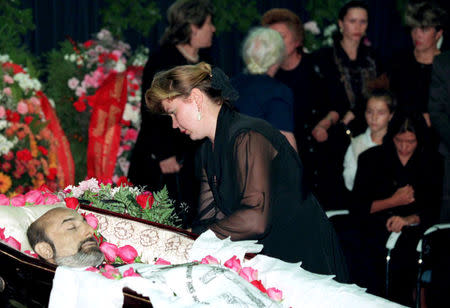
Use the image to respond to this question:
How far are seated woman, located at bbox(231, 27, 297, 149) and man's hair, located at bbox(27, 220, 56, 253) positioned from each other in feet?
5.30

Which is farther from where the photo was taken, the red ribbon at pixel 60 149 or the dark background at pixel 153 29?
the dark background at pixel 153 29

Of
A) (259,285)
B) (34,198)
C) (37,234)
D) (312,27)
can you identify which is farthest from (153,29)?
(259,285)

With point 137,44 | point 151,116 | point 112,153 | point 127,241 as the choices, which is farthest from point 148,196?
point 137,44

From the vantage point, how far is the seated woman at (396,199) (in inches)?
162

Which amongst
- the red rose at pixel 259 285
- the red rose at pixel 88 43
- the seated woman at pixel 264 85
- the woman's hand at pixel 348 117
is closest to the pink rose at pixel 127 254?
the red rose at pixel 259 285

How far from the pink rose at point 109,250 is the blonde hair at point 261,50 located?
161cm

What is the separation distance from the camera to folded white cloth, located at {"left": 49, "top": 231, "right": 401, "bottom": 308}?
2.17 m

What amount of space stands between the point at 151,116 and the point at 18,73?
973 mm

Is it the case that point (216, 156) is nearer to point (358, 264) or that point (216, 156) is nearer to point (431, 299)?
point (358, 264)

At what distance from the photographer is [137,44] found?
5.99 metres

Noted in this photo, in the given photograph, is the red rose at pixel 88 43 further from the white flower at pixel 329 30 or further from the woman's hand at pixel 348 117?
the white flower at pixel 329 30

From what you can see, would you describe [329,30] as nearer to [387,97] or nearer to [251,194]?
[387,97]

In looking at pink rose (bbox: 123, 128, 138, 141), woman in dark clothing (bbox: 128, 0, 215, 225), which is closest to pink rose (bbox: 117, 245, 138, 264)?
woman in dark clothing (bbox: 128, 0, 215, 225)

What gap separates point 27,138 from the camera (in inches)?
186
